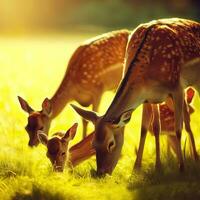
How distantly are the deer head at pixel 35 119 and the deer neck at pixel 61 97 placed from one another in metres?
0.29

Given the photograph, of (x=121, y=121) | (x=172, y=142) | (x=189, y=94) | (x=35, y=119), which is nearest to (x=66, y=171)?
(x=121, y=121)

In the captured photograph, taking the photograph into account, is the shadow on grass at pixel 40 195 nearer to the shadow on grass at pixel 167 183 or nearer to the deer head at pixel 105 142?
the deer head at pixel 105 142

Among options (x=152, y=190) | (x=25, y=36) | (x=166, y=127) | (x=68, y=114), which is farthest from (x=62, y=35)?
(x=152, y=190)

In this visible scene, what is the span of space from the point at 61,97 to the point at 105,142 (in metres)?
1.42

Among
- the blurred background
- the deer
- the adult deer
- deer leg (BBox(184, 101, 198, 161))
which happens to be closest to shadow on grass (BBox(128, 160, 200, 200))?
deer leg (BBox(184, 101, 198, 161))

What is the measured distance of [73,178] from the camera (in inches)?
187

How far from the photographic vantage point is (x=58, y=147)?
15.9 feet

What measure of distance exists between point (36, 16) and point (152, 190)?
20.4 feet

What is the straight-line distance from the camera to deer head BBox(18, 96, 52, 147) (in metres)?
5.32

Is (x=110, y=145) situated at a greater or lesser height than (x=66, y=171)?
greater

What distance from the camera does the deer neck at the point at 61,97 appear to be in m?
5.86

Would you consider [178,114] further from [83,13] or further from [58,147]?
[83,13]

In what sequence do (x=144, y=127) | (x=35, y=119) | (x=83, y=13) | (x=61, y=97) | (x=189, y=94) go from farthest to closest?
(x=83, y=13)
(x=61, y=97)
(x=189, y=94)
(x=35, y=119)
(x=144, y=127)

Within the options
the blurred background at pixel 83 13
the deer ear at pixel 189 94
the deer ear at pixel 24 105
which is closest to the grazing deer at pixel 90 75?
the deer ear at pixel 24 105
